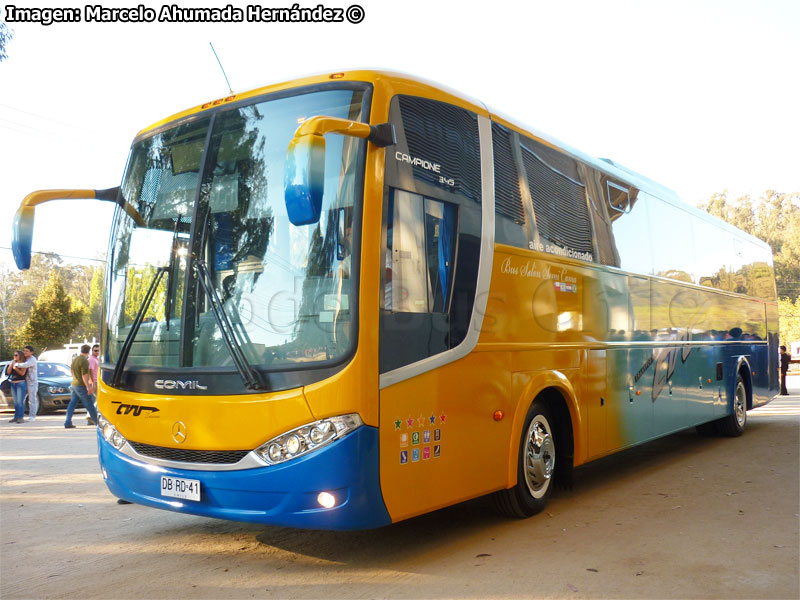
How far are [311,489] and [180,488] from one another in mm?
1058

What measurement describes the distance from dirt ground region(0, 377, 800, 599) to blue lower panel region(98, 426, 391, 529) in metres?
0.43

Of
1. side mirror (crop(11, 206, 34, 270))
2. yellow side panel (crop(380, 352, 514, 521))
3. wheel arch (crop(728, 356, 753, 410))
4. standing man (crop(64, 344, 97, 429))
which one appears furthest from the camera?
standing man (crop(64, 344, 97, 429))

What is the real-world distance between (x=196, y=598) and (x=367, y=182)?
2849 mm

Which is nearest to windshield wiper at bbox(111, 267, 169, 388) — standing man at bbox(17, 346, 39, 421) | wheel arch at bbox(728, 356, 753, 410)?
wheel arch at bbox(728, 356, 753, 410)

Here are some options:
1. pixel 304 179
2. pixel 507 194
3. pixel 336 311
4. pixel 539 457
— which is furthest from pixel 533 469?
pixel 304 179

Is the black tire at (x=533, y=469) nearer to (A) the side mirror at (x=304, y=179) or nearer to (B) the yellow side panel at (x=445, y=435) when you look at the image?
(B) the yellow side panel at (x=445, y=435)

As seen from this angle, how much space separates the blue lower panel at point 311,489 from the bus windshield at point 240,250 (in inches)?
23.9

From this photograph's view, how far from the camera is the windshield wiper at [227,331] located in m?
5.19

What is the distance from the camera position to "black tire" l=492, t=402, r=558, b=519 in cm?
682

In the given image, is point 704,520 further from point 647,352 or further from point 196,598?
point 196,598

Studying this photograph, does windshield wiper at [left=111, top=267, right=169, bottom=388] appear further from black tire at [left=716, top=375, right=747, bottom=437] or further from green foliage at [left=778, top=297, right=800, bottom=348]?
green foliage at [left=778, top=297, right=800, bottom=348]

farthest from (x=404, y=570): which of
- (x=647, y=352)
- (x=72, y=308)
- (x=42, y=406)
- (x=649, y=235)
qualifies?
(x=72, y=308)

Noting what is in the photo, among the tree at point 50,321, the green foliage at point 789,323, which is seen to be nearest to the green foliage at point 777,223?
the green foliage at point 789,323

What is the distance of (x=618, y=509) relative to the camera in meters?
7.33
